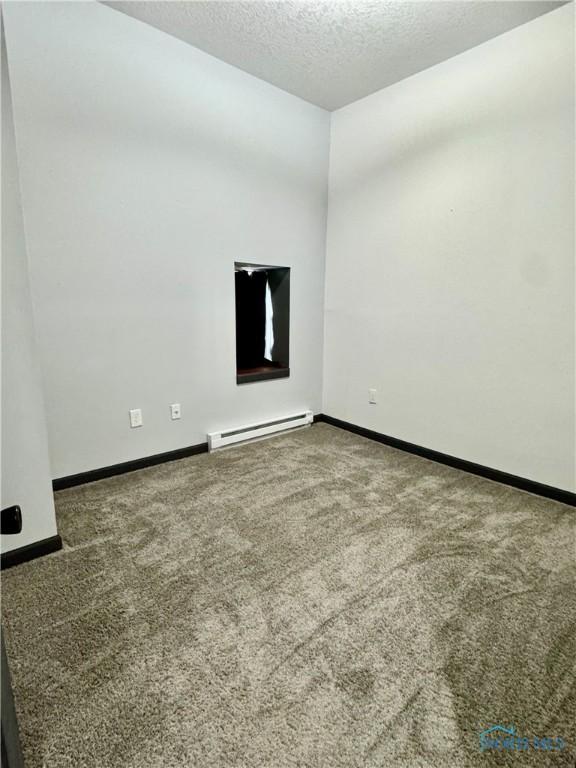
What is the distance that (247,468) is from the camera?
8.98 feet

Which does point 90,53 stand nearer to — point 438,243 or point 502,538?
point 438,243

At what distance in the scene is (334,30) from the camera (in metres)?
2.34

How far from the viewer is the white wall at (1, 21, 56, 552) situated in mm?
1490

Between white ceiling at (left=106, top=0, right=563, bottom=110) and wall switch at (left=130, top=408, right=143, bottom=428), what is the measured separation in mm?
2345

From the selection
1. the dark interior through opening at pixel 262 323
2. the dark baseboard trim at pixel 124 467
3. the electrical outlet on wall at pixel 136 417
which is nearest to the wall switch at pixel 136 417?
the electrical outlet on wall at pixel 136 417

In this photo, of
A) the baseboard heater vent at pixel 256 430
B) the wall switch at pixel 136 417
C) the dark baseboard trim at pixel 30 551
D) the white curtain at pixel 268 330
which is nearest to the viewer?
the dark baseboard trim at pixel 30 551

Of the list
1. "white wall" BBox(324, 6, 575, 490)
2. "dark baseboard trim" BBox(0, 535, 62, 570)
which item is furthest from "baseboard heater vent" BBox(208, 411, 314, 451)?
"dark baseboard trim" BBox(0, 535, 62, 570)

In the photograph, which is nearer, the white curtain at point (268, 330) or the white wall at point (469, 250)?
the white wall at point (469, 250)

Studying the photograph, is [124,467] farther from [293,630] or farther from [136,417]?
[293,630]

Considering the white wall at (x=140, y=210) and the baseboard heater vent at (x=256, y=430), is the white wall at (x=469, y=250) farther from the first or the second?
the white wall at (x=140, y=210)

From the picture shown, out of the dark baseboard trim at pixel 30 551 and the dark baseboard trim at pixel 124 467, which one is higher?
the dark baseboard trim at pixel 124 467

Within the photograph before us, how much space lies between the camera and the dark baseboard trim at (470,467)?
2.36m

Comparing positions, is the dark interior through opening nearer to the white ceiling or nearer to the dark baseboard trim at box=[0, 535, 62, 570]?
the white ceiling

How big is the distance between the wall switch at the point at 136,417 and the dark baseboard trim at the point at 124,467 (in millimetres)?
252
